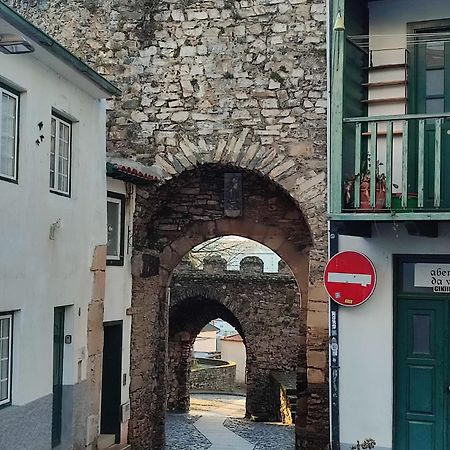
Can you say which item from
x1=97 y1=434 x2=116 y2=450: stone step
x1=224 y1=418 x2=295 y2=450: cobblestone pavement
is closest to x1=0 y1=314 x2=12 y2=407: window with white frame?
x1=97 y1=434 x2=116 y2=450: stone step

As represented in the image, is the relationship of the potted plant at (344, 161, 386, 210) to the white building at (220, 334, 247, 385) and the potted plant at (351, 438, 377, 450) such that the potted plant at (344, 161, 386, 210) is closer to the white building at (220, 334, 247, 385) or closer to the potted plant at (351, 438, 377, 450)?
the potted plant at (351, 438, 377, 450)

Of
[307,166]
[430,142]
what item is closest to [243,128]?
[307,166]

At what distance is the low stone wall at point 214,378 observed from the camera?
83.9 feet

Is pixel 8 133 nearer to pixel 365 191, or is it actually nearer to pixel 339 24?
Answer: pixel 339 24

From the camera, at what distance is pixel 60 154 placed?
820 cm

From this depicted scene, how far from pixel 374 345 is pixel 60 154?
3.96 metres

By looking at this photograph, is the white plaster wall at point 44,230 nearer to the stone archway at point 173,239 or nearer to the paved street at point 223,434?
the stone archway at point 173,239

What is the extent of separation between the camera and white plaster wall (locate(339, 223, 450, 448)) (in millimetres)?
7352

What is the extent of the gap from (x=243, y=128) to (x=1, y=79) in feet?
13.7

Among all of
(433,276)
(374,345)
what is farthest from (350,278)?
(433,276)

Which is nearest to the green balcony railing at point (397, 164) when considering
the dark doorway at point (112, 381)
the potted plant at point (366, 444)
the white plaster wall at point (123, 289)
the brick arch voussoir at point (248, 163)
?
the potted plant at point (366, 444)

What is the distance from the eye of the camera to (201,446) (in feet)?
39.7

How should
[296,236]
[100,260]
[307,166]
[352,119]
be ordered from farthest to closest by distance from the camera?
[296,236] → [307,166] → [100,260] → [352,119]

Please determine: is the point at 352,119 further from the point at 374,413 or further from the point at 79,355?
the point at 79,355
